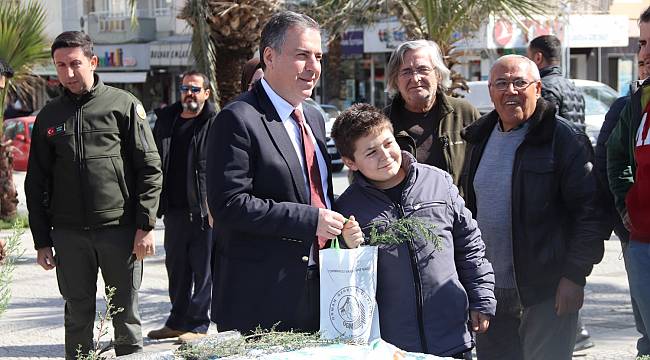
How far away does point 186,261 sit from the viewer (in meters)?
8.36

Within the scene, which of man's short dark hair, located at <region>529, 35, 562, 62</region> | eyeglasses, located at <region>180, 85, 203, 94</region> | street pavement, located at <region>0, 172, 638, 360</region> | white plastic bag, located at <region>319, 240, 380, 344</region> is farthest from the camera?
man's short dark hair, located at <region>529, 35, 562, 62</region>

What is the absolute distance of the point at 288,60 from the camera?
411cm

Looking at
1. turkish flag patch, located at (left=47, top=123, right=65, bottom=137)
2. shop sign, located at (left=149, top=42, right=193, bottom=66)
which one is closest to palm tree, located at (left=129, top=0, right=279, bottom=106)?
turkish flag patch, located at (left=47, top=123, right=65, bottom=137)

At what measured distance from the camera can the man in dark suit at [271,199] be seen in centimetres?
394

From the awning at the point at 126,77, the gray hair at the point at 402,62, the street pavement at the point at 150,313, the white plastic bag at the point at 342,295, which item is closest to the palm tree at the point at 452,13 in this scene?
the street pavement at the point at 150,313

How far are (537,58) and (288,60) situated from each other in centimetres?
482

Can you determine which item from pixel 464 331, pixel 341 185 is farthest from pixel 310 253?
pixel 341 185

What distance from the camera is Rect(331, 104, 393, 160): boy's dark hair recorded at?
4137 millimetres

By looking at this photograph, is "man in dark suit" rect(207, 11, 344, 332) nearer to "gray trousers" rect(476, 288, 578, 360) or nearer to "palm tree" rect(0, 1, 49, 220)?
"gray trousers" rect(476, 288, 578, 360)

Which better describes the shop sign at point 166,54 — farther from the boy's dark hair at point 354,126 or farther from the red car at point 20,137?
the boy's dark hair at point 354,126

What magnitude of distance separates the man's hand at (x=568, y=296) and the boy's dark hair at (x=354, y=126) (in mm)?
1385

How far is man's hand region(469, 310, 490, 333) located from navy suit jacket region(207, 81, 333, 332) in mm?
705

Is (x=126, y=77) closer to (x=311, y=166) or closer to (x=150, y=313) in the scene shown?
(x=150, y=313)

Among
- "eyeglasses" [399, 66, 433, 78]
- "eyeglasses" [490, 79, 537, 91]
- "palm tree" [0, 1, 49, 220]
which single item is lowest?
"eyeglasses" [490, 79, 537, 91]
